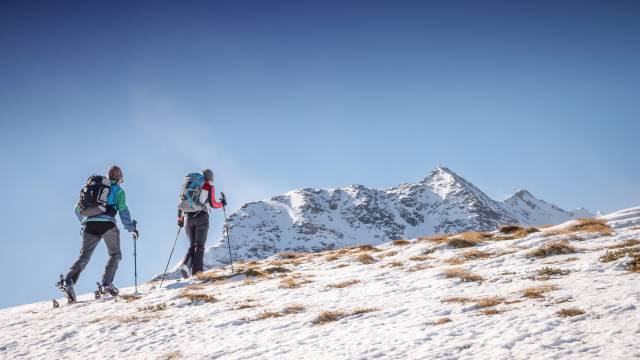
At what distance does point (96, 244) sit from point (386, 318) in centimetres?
1001

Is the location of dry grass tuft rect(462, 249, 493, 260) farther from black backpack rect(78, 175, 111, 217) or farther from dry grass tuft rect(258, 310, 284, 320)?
black backpack rect(78, 175, 111, 217)

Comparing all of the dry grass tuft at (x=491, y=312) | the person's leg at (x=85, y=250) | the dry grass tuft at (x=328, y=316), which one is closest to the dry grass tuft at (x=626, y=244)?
the dry grass tuft at (x=491, y=312)

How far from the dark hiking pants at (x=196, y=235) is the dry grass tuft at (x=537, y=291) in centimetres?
1110

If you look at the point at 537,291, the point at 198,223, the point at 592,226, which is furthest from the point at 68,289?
the point at 592,226

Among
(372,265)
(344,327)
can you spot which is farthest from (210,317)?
(372,265)

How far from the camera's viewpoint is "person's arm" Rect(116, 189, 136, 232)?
1349 cm

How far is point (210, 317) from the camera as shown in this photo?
30.0 feet

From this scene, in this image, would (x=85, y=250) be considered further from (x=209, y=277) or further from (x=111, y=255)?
(x=209, y=277)

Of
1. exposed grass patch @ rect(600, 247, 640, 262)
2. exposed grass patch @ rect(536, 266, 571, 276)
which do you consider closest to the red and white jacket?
exposed grass patch @ rect(536, 266, 571, 276)

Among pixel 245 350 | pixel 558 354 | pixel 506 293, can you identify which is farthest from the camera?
pixel 506 293

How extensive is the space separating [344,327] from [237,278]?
757cm

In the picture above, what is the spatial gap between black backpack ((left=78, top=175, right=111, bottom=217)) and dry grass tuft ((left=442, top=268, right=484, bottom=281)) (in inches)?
398

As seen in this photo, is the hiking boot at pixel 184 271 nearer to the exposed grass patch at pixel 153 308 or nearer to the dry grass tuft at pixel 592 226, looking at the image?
the exposed grass patch at pixel 153 308

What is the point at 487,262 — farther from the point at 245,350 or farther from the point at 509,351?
the point at 245,350
